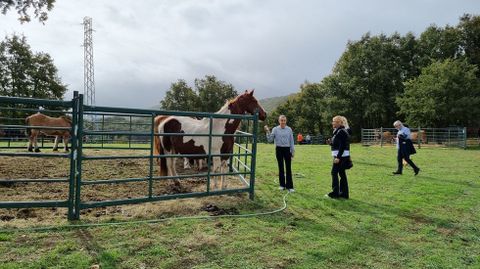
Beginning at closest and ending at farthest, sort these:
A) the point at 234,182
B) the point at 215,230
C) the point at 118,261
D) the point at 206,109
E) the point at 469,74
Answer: the point at 118,261 < the point at 215,230 < the point at 234,182 < the point at 469,74 < the point at 206,109

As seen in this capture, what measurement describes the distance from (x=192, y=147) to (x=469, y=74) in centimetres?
3448

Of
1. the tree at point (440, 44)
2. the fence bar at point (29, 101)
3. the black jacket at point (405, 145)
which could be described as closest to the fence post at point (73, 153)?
the fence bar at point (29, 101)

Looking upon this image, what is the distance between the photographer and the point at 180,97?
53469 millimetres

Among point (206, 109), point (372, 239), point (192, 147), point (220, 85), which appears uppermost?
point (220, 85)

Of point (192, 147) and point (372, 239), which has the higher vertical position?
point (192, 147)

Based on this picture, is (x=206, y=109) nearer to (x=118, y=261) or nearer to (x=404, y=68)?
(x=404, y=68)

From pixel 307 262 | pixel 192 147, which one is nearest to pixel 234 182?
pixel 192 147

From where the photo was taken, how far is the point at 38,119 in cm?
1229

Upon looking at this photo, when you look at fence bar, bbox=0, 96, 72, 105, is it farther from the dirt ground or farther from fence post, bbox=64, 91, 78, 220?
the dirt ground

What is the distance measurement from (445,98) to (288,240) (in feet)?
106

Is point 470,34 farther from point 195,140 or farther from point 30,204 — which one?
point 30,204

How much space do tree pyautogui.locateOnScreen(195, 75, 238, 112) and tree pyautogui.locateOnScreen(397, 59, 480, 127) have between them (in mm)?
26859

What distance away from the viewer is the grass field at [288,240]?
11.7ft

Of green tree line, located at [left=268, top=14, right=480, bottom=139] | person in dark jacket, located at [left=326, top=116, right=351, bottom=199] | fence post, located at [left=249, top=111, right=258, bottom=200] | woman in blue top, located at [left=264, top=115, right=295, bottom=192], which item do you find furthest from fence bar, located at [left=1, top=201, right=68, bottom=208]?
green tree line, located at [left=268, top=14, right=480, bottom=139]
